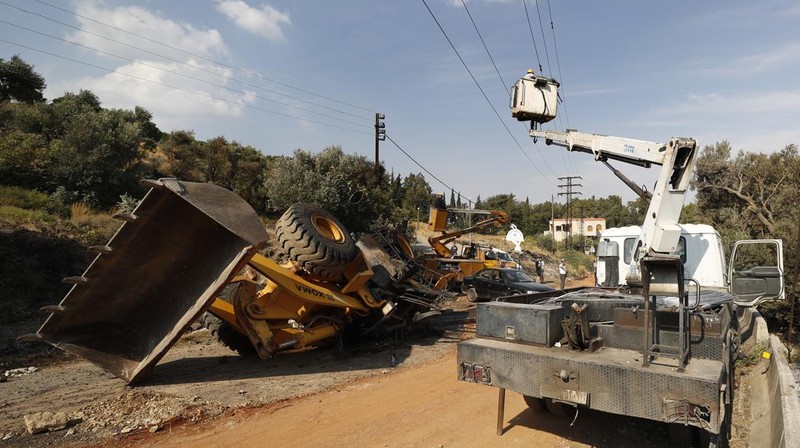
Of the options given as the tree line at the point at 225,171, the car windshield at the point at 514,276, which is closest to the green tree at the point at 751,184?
the tree line at the point at 225,171

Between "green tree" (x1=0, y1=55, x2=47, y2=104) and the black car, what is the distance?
27.4 m

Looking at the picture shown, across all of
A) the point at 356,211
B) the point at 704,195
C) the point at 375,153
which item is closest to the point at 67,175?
the point at 356,211

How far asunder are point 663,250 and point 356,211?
17.6 meters

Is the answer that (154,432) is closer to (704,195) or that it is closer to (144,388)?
(144,388)

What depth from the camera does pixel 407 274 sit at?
9.05 metres

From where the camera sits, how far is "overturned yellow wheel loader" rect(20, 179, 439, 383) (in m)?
5.59

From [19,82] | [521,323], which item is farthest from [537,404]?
[19,82]

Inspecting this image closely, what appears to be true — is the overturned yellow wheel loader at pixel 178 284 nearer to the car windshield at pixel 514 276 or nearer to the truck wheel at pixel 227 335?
the truck wheel at pixel 227 335

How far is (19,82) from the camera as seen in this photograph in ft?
91.8

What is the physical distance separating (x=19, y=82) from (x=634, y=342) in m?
35.5

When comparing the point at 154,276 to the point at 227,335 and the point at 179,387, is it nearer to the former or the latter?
the point at 179,387

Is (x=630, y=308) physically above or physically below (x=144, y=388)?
above

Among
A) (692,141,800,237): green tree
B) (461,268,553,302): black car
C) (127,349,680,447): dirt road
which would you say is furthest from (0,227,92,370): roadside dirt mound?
(692,141,800,237): green tree

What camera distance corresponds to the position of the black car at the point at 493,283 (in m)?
16.0
